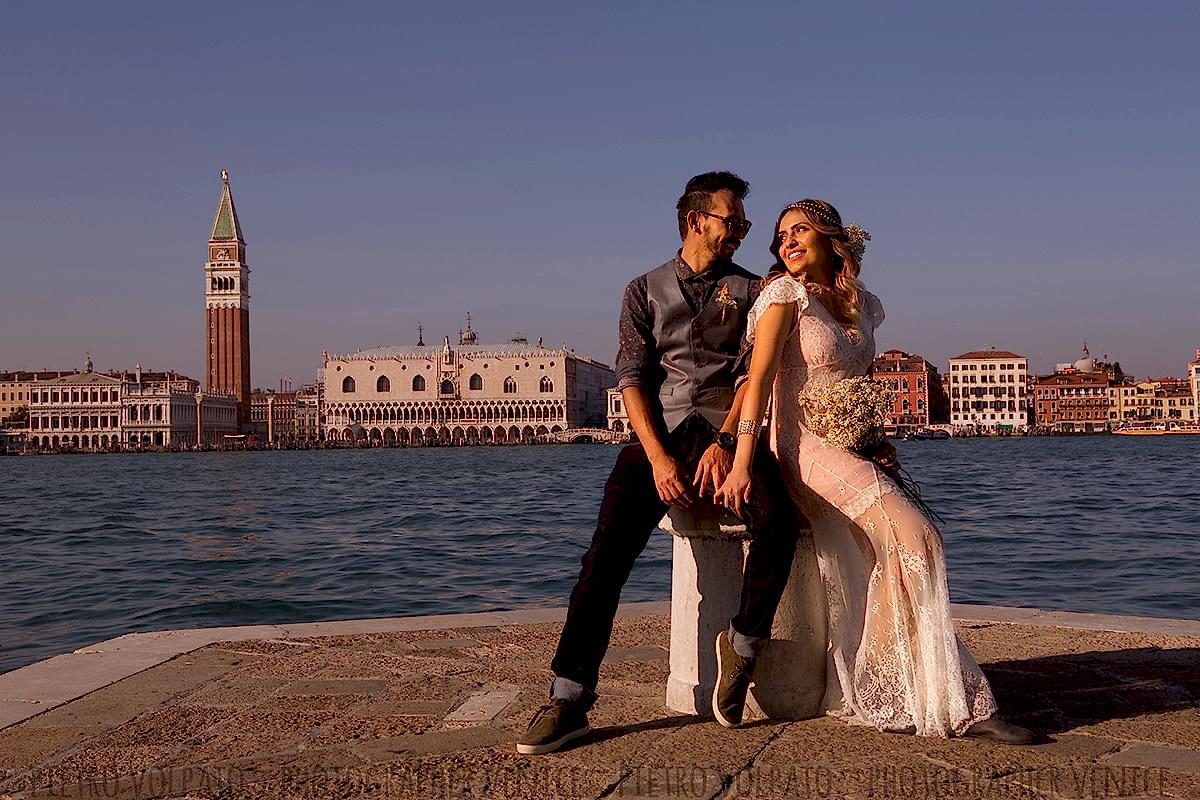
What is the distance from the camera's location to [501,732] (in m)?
2.80

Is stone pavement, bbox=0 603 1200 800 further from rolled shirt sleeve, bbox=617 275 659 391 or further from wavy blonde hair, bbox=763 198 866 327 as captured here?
wavy blonde hair, bbox=763 198 866 327

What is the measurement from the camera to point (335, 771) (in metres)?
2.48

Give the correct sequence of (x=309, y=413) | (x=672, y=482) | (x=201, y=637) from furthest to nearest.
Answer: (x=309, y=413), (x=201, y=637), (x=672, y=482)

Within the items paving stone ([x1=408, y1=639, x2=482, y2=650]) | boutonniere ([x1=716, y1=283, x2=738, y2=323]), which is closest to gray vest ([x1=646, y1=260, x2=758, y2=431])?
boutonniere ([x1=716, y1=283, x2=738, y2=323])

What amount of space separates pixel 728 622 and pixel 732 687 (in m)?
0.21

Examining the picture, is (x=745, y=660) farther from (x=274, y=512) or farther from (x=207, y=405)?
(x=207, y=405)

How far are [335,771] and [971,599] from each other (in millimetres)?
6080

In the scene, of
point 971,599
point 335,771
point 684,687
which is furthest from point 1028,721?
point 971,599

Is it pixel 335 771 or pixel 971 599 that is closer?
pixel 335 771

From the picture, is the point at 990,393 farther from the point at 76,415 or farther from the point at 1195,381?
the point at 76,415

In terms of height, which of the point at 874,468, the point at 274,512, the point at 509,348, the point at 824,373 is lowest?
the point at 274,512

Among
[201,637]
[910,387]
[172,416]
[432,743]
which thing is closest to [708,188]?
[432,743]

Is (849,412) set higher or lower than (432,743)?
higher

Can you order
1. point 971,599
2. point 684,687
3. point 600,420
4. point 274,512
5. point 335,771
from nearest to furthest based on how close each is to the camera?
1. point 335,771
2. point 684,687
3. point 971,599
4. point 274,512
5. point 600,420
